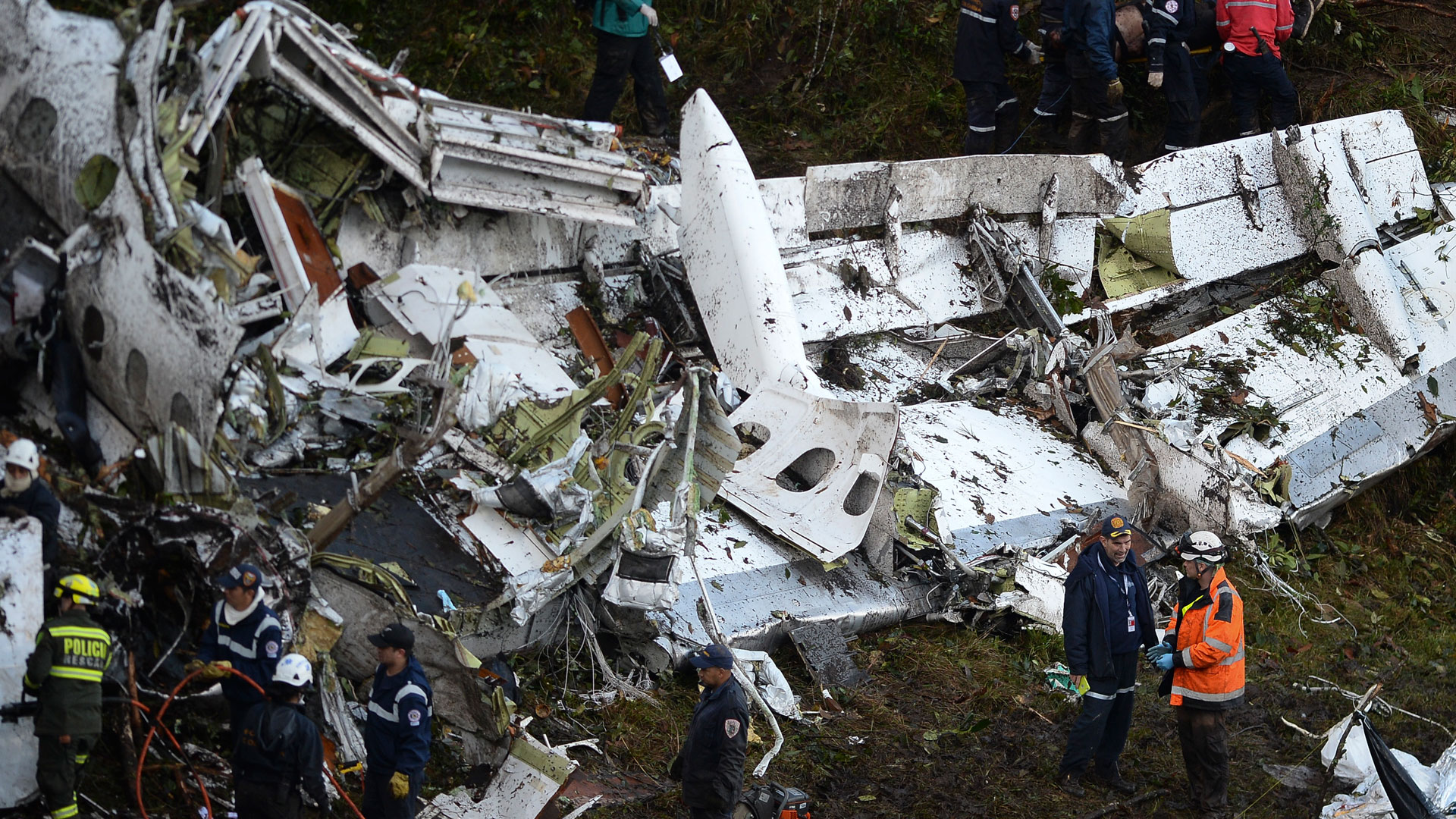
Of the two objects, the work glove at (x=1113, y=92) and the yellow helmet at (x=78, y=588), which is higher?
the work glove at (x=1113, y=92)

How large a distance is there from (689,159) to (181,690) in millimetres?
3912

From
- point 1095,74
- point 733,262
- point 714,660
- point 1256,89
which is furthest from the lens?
point 1256,89

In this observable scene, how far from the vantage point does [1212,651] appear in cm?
502

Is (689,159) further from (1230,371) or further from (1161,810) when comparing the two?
(1161,810)

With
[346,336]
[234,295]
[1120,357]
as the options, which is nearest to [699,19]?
[1120,357]

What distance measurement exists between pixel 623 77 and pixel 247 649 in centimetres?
512

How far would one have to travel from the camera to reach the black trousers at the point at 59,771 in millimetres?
3930

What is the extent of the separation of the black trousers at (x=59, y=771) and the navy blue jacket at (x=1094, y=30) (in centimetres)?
730

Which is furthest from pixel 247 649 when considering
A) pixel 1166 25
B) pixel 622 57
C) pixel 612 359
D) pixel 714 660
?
pixel 1166 25

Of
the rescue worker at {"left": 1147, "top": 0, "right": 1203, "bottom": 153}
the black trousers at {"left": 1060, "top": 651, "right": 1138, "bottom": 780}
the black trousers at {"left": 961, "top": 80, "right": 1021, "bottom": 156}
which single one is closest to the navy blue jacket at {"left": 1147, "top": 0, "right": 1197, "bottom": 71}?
the rescue worker at {"left": 1147, "top": 0, "right": 1203, "bottom": 153}

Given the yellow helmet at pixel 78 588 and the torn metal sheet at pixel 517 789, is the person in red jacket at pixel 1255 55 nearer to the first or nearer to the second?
the torn metal sheet at pixel 517 789

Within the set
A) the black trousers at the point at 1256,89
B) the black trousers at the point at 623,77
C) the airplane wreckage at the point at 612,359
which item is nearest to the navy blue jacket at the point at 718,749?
the airplane wreckage at the point at 612,359

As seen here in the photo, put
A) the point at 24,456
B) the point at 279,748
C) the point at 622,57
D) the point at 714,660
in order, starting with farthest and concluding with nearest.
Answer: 1. the point at 622,57
2. the point at 714,660
3. the point at 24,456
4. the point at 279,748

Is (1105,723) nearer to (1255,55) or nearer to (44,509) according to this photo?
(44,509)
